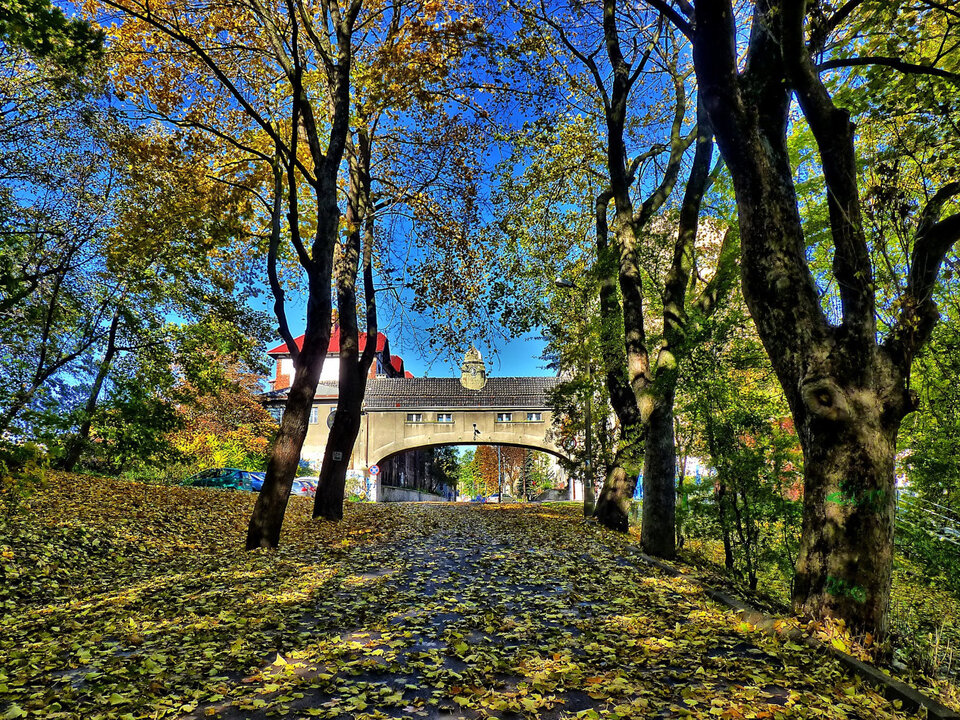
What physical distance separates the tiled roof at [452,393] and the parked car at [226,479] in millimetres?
15447

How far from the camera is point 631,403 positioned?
13.9 meters

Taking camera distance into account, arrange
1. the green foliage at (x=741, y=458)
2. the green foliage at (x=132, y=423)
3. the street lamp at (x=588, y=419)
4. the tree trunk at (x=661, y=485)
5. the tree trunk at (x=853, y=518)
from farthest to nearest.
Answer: the street lamp at (x=588, y=419) < the green foliage at (x=132, y=423) < the tree trunk at (x=661, y=485) < the green foliage at (x=741, y=458) < the tree trunk at (x=853, y=518)

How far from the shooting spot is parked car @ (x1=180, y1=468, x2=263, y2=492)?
24734 millimetres

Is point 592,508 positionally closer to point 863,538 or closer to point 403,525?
point 403,525

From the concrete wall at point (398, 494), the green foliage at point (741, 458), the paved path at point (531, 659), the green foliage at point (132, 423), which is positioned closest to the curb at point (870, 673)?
the paved path at point (531, 659)

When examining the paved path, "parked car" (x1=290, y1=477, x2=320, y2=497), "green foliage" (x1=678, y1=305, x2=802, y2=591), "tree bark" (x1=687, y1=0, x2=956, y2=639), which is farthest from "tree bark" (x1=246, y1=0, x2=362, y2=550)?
"parked car" (x1=290, y1=477, x2=320, y2=497)

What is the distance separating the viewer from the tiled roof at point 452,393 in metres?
41.0

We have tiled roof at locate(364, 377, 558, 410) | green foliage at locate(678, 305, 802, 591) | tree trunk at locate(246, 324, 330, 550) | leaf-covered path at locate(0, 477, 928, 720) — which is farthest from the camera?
tiled roof at locate(364, 377, 558, 410)

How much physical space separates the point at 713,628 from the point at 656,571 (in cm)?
313

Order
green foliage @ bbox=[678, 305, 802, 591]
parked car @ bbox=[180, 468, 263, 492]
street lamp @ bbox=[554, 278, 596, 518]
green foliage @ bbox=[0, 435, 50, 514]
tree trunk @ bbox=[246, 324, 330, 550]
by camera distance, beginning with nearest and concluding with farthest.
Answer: green foliage @ bbox=[0, 435, 50, 514] → green foliage @ bbox=[678, 305, 802, 591] → tree trunk @ bbox=[246, 324, 330, 550] → street lamp @ bbox=[554, 278, 596, 518] → parked car @ bbox=[180, 468, 263, 492]

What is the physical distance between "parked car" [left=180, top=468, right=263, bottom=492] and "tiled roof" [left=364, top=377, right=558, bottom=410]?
1545 centimetres

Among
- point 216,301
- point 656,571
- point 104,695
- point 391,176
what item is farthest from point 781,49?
point 216,301

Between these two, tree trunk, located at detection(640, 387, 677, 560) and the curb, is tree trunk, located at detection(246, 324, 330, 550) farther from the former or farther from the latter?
the curb

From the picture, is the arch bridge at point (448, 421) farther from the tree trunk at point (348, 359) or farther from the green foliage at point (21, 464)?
the green foliage at point (21, 464)
